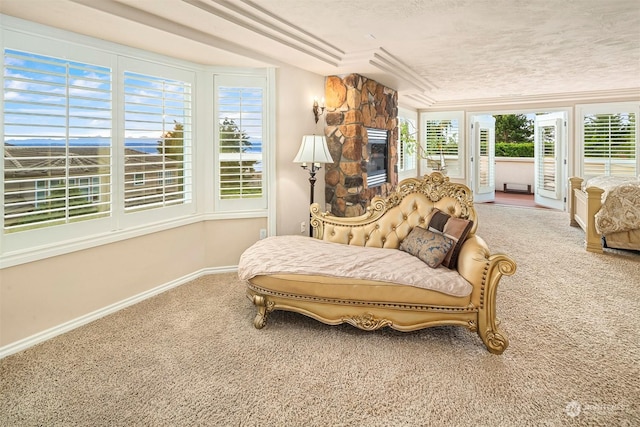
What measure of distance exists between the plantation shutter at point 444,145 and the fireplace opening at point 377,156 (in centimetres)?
338

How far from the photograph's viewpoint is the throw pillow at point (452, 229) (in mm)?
2856

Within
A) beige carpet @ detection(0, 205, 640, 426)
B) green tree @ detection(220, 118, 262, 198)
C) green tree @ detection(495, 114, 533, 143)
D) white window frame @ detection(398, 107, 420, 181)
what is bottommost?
beige carpet @ detection(0, 205, 640, 426)

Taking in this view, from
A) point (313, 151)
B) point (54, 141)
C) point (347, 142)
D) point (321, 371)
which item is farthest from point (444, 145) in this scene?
point (54, 141)

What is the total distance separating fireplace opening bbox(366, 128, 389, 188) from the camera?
5.34 meters

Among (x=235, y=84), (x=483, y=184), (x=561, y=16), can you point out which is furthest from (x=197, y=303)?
(x=483, y=184)

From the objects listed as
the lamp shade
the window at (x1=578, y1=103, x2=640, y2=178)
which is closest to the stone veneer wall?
the lamp shade

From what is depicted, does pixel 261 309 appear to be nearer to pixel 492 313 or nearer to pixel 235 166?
pixel 492 313

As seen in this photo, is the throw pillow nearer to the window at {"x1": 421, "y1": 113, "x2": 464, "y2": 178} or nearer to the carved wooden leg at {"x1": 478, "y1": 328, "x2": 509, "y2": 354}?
the carved wooden leg at {"x1": 478, "y1": 328, "x2": 509, "y2": 354}

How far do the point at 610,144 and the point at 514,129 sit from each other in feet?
17.3

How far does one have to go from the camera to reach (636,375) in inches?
88.6

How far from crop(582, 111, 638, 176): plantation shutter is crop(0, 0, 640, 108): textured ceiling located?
2.25 meters

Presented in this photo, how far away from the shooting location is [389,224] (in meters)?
3.44

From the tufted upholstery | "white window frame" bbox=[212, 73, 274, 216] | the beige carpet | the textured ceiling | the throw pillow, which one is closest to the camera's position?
the beige carpet

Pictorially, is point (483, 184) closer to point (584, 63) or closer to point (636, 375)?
point (584, 63)
